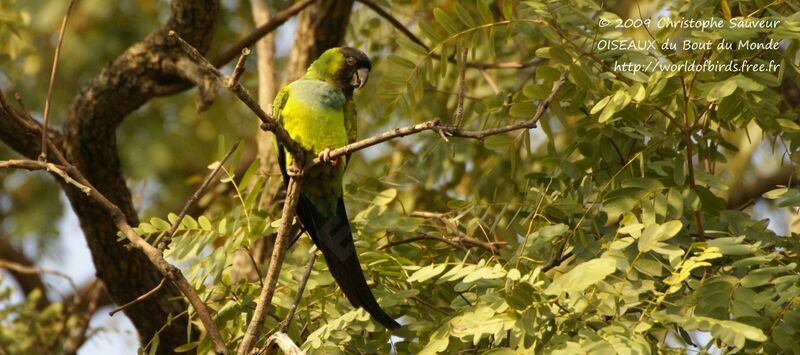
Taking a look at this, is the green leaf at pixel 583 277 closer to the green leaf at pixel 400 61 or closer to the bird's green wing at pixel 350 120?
the green leaf at pixel 400 61

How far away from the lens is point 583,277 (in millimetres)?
A: 2092

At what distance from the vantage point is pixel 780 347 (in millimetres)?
2211

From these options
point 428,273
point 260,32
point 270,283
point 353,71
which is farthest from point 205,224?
point 260,32

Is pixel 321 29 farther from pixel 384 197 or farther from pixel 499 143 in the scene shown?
pixel 499 143

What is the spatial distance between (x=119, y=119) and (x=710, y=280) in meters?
2.42

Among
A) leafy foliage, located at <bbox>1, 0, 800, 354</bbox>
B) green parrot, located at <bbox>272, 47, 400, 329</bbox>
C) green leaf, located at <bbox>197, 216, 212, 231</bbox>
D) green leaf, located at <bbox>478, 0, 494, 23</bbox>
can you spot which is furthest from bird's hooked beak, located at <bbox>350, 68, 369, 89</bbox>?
green leaf, located at <bbox>197, 216, 212, 231</bbox>

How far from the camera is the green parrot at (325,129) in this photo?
10.0 feet

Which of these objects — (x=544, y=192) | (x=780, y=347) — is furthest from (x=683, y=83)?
Answer: (x=780, y=347)

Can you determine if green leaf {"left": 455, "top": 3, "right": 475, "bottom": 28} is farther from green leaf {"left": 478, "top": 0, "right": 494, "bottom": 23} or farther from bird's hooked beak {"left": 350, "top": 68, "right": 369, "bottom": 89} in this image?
bird's hooked beak {"left": 350, "top": 68, "right": 369, "bottom": 89}

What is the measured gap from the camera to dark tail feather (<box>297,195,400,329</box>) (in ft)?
8.45

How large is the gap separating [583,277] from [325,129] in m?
1.39

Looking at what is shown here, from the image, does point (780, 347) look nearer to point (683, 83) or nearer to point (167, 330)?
point (683, 83)

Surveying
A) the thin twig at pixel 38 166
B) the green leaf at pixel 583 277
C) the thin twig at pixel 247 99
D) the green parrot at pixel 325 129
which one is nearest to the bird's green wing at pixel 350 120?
the green parrot at pixel 325 129

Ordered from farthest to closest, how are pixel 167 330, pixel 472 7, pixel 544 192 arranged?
pixel 472 7 < pixel 167 330 < pixel 544 192
